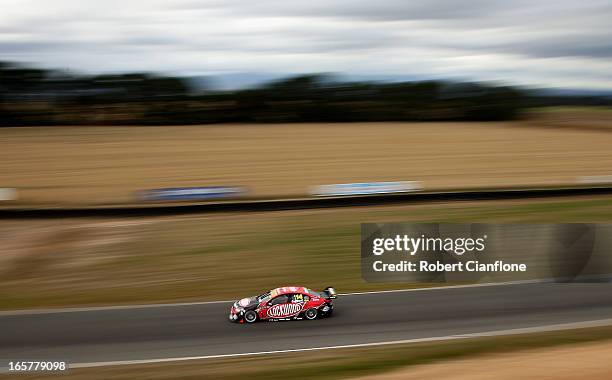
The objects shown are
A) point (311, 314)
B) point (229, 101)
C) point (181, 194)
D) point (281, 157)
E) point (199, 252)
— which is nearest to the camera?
point (311, 314)

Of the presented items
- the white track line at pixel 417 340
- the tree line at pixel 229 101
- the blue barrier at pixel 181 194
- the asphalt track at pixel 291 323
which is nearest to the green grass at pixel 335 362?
the white track line at pixel 417 340

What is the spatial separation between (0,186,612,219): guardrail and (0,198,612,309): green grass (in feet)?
1.83

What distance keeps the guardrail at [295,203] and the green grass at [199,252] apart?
1.83 feet

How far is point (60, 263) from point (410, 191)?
1346cm

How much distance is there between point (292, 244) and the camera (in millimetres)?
19250

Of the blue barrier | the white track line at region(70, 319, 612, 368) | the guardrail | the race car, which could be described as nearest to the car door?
the race car

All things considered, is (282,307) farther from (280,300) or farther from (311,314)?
(311,314)

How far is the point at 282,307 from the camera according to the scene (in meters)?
12.8

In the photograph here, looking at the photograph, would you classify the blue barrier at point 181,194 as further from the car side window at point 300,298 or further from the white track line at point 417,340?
the white track line at point 417,340

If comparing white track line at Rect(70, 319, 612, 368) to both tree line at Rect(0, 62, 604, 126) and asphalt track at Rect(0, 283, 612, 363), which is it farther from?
tree line at Rect(0, 62, 604, 126)

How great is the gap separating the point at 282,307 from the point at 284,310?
3.1 inches

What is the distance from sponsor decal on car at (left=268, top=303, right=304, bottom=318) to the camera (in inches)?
505

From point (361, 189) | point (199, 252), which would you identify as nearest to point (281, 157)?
point (361, 189)

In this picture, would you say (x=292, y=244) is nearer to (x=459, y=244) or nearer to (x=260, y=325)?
(x=459, y=244)
